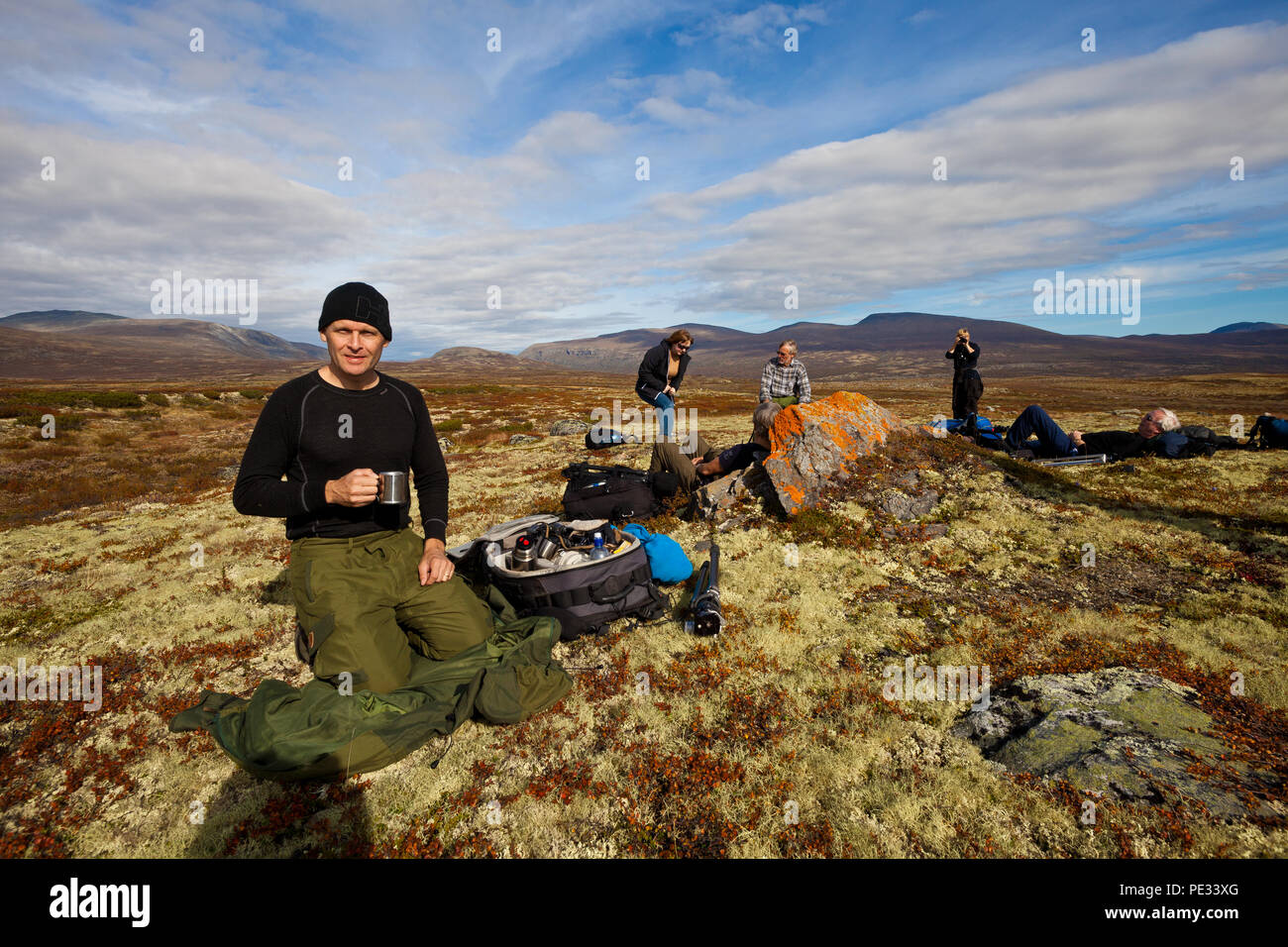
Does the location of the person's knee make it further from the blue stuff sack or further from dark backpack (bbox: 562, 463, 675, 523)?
dark backpack (bbox: 562, 463, 675, 523)

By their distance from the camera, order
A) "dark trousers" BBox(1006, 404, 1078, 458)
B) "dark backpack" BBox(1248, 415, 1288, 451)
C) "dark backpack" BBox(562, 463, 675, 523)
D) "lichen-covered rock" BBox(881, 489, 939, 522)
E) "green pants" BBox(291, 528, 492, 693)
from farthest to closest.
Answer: "dark trousers" BBox(1006, 404, 1078, 458), "dark backpack" BBox(1248, 415, 1288, 451), "dark backpack" BBox(562, 463, 675, 523), "lichen-covered rock" BBox(881, 489, 939, 522), "green pants" BBox(291, 528, 492, 693)

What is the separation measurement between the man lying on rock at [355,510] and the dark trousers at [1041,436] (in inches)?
526

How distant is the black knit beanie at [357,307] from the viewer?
15.0 feet

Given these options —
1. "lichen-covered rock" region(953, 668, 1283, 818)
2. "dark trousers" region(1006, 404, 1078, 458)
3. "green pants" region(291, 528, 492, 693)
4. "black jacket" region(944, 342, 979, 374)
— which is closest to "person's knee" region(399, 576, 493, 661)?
"green pants" region(291, 528, 492, 693)

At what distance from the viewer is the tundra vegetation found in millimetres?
3566

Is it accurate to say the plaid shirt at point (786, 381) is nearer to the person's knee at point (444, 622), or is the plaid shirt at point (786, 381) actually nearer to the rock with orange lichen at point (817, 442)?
the rock with orange lichen at point (817, 442)

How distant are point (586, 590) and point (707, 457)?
6605 mm

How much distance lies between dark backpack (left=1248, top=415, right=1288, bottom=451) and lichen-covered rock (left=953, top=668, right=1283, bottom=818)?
41.9 ft

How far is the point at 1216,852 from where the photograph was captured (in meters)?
3.02

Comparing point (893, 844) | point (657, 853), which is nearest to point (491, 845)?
point (657, 853)

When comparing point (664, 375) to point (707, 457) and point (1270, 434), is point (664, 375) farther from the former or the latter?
point (1270, 434)

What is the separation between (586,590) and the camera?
6000 mm
